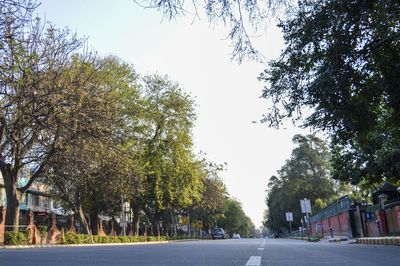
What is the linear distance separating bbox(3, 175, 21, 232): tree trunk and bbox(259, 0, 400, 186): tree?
17.1 metres

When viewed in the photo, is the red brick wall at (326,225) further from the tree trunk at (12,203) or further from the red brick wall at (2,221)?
the red brick wall at (2,221)

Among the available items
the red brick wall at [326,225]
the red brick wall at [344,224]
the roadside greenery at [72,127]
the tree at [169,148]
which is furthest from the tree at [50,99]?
the red brick wall at [326,225]

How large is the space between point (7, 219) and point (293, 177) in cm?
5325

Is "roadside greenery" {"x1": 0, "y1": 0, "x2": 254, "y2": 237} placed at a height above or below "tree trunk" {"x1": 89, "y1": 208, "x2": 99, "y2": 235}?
above

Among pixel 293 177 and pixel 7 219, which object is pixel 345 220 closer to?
pixel 7 219

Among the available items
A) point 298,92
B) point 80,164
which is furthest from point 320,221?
point 298,92

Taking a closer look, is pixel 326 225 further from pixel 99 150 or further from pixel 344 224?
pixel 99 150

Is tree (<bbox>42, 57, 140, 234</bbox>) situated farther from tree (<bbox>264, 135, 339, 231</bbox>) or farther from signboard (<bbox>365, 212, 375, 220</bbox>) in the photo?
tree (<bbox>264, 135, 339, 231</bbox>)

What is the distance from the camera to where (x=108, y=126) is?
19.8 m

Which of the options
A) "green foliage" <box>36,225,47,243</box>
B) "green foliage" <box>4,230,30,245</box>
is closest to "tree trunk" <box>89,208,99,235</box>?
"green foliage" <box>36,225,47,243</box>

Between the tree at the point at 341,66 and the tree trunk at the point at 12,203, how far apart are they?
56.1 ft

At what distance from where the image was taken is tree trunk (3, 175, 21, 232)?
2248cm

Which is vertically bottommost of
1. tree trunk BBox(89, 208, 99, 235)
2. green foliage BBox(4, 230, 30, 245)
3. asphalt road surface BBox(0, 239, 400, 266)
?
asphalt road surface BBox(0, 239, 400, 266)

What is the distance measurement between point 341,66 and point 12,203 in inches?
801
